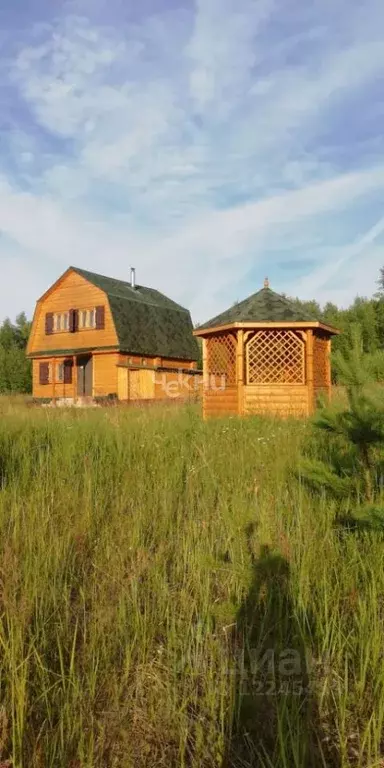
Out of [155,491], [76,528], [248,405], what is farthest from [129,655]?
[248,405]

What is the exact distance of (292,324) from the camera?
12.6 meters

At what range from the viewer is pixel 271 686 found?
1.61 meters

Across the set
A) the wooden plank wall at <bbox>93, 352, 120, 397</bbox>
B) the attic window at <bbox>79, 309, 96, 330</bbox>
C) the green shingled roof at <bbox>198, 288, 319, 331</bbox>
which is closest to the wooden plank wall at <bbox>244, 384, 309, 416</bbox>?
the green shingled roof at <bbox>198, 288, 319, 331</bbox>

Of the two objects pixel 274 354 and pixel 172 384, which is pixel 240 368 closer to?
pixel 274 354

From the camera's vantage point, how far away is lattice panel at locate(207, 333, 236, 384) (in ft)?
46.0

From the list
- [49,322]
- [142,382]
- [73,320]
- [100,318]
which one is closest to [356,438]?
[142,382]

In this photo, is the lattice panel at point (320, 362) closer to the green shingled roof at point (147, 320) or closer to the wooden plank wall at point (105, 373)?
the green shingled roof at point (147, 320)

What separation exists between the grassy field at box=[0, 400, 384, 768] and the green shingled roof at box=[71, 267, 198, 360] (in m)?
22.9

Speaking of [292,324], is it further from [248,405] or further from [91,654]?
[91,654]

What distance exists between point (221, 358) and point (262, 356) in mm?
1800

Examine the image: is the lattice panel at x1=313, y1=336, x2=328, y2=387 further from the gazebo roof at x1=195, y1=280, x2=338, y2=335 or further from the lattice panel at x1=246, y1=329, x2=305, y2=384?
the gazebo roof at x1=195, y1=280, x2=338, y2=335

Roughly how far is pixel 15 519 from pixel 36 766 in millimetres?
1746

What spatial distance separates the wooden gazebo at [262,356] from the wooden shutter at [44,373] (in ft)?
55.6

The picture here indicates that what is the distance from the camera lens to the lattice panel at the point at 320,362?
45.0 feet
